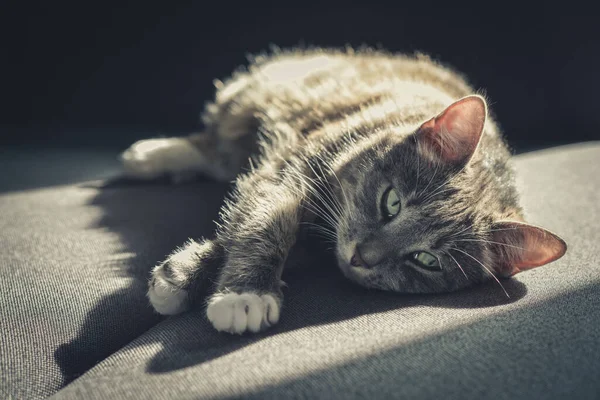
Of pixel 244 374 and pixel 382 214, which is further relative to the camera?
pixel 382 214

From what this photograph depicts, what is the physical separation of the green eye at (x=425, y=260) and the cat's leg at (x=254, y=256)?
11.1 inches

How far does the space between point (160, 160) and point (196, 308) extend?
89 centimetres

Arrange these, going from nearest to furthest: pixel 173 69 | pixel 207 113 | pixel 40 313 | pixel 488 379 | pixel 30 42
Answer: pixel 488 379 → pixel 40 313 → pixel 207 113 → pixel 30 42 → pixel 173 69

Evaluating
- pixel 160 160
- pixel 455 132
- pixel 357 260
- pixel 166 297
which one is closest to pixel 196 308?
pixel 166 297

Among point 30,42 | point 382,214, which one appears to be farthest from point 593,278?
point 30,42

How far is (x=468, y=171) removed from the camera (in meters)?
1.20

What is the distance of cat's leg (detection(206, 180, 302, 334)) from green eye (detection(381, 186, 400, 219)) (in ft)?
0.66

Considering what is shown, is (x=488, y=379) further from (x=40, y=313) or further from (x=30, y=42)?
(x=30, y=42)

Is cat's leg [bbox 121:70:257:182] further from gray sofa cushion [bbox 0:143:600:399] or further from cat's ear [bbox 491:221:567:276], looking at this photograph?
cat's ear [bbox 491:221:567:276]

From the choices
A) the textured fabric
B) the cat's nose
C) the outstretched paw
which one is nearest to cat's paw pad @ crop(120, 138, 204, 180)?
the textured fabric

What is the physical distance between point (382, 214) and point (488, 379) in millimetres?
467

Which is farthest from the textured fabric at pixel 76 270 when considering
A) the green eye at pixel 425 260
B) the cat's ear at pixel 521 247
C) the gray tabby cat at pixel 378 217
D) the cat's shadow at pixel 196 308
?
the cat's ear at pixel 521 247

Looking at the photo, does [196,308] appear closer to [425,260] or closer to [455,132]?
[425,260]

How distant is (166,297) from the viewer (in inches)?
41.1
